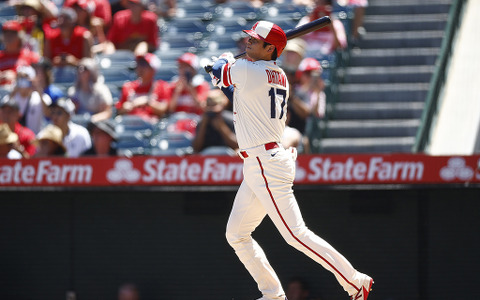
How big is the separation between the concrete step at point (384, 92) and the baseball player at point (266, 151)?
13.1ft

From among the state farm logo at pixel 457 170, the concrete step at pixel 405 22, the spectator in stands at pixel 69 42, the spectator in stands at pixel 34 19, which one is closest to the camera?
the state farm logo at pixel 457 170

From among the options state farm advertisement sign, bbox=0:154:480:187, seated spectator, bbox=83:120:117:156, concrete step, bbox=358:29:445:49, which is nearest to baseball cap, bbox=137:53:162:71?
seated spectator, bbox=83:120:117:156

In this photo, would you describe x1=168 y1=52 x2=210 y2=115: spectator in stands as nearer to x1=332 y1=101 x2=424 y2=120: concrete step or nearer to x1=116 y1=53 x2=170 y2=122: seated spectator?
x1=116 y1=53 x2=170 y2=122: seated spectator

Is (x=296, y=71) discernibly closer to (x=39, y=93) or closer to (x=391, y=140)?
(x=391, y=140)

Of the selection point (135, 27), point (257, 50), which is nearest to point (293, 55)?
point (135, 27)

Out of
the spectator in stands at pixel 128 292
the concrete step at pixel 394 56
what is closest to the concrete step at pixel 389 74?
the concrete step at pixel 394 56

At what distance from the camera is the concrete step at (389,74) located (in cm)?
900

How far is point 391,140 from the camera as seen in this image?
8461 mm

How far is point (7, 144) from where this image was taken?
773cm

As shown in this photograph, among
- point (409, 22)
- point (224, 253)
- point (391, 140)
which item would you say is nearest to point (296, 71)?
point (391, 140)

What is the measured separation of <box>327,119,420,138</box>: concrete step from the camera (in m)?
8.53

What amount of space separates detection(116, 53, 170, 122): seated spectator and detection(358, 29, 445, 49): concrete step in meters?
2.44

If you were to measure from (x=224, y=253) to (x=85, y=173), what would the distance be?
1.32 metres

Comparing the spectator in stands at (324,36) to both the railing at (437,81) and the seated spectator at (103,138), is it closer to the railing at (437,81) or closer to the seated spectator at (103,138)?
the railing at (437,81)
